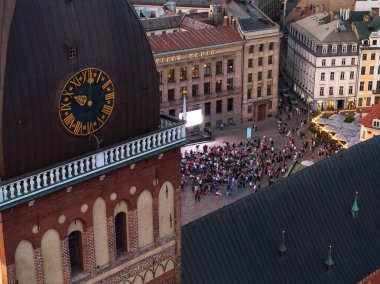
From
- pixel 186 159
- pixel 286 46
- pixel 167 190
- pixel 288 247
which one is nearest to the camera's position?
pixel 167 190

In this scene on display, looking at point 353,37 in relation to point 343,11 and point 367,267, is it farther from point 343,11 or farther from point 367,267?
point 367,267

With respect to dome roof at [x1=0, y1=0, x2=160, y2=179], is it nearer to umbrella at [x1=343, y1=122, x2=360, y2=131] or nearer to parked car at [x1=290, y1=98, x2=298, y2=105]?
umbrella at [x1=343, y1=122, x2=360, y2=131]

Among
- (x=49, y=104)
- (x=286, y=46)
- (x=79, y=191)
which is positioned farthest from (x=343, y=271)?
(x=286, y=46)

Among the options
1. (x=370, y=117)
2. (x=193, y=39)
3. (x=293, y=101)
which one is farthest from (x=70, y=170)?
(x=293, y=101)

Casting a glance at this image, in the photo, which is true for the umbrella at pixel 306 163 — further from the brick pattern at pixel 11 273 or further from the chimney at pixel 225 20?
the brick pattern at pixel 11 273

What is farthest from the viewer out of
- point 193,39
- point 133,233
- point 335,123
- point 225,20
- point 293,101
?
point 293,101

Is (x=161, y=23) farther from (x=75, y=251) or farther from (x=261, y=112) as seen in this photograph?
(x=75, y=251)

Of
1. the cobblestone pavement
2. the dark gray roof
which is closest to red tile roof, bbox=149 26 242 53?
the dark gray roof
